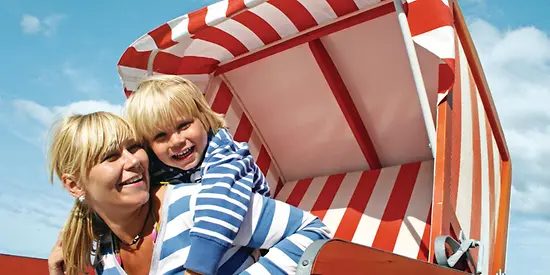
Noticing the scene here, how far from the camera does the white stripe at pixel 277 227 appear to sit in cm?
107

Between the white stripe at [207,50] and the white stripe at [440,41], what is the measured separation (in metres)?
1.05

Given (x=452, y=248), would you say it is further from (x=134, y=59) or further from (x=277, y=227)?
(x=134, y=59)

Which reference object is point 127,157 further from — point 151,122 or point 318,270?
point 318,270

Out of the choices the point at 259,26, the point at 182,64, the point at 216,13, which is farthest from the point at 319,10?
the point at 182,64

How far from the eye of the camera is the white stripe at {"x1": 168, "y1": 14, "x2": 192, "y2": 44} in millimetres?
2141

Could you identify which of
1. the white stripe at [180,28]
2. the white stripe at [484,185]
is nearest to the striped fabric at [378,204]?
the white stripe at [484,185]

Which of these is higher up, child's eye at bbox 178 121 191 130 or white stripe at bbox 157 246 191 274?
child's eye at bbox 178 121 191 130

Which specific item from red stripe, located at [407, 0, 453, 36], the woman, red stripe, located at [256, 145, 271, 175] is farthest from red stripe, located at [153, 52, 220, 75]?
the woman

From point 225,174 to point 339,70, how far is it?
5.26 ft

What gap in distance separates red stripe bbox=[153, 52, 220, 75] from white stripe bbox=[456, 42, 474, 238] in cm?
114

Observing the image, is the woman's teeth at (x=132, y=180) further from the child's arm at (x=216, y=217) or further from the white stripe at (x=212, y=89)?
the white stripe at (x=212, y=89)

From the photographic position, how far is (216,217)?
1.01 metres

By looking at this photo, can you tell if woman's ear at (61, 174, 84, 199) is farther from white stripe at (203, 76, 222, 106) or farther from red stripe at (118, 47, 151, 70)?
white stripe at (203, 76, 222, 106)

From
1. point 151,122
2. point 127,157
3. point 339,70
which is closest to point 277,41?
point 339,70
